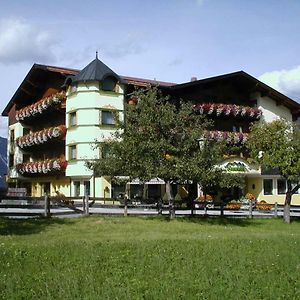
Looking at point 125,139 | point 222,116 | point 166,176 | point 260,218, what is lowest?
point 260,218

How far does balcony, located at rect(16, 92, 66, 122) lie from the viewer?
43.6 metres

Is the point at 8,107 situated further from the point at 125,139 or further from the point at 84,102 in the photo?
the point at 125,139

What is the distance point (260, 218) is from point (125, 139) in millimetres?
9829

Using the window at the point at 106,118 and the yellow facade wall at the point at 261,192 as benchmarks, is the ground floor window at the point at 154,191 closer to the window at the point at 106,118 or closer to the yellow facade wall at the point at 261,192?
the window at the point at 106,118

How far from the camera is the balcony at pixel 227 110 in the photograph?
143ft

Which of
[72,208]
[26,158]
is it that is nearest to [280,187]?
[72,208]

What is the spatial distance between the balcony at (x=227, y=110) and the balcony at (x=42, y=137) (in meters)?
→ 11.8

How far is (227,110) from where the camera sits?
44.8 meters

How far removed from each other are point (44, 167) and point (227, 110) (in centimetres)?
1724

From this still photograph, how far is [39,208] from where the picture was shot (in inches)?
995

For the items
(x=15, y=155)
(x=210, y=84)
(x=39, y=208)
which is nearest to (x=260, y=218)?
(x=39, y=208)

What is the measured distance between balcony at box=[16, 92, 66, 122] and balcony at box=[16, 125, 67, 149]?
6.49 feet

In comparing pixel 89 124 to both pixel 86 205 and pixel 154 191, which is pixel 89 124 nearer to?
pixel 154 191

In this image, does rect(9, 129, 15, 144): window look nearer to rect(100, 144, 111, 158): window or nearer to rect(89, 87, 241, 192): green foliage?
rect(100, 144, 111, 158): window
